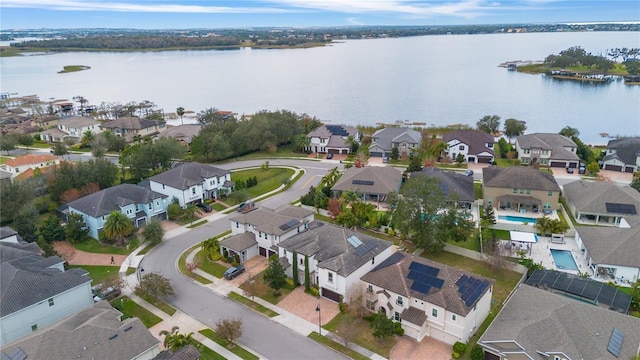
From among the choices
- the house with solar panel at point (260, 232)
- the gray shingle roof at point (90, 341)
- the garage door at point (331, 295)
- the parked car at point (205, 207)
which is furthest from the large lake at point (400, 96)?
the gray shingle roof at point (90, 341)

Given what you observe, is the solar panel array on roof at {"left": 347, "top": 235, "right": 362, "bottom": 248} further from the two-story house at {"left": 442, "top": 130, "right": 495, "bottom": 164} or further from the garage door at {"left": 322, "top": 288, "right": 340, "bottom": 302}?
the two-story house at {"left": 442, "top": 130, "right": 495, "bottom": 164}

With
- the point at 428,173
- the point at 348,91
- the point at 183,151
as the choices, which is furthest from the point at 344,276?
the point at 348,91

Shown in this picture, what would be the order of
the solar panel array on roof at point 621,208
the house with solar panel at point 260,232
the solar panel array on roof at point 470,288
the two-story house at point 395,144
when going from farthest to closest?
the two-story house at point 395,144 < the solar panel array on roof at point 621,208 < the house with solar panel at point 260,232 < the solar panel array on roof at point 470,288

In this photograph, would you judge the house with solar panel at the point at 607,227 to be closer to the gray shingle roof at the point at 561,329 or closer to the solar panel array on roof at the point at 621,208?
the solar panel array on roof at the point at 621,208

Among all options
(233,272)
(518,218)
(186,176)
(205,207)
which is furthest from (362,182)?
(233,272)

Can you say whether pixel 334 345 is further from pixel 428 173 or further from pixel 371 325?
pixel 428 173

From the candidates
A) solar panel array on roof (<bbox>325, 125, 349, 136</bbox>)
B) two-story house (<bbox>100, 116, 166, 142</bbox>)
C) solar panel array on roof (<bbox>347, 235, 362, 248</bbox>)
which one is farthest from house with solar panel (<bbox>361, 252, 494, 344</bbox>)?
two-story house (<bbox>100, 116, 166, 142</bbox>)

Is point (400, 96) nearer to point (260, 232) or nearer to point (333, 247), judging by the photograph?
point (260, 232)
